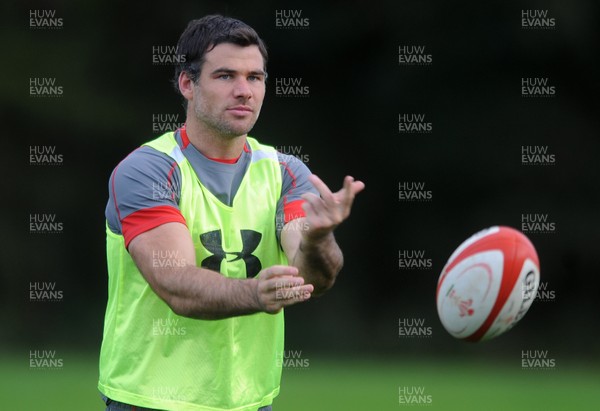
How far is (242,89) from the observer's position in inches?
149

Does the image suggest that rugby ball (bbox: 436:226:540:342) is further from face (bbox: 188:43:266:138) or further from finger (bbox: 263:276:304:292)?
face (bbox: 188:43:266:138)

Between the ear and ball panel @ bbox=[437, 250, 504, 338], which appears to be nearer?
ball panel @ bbox=[437, 250, 504, 338]

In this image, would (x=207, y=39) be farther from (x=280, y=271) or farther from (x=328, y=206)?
(x=280, y=271)

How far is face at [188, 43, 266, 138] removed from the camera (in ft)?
12.4

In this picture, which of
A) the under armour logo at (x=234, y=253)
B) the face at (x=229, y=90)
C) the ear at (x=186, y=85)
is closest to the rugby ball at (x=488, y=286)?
the under armour logo at (x=234, y=253)

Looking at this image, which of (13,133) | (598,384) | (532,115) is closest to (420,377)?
(598,384)

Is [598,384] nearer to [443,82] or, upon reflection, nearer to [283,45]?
[443,82]

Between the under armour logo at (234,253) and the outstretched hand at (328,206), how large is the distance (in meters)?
0.40

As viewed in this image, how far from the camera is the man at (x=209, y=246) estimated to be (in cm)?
336

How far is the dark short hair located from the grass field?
12.2 feet

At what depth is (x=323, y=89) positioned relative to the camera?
8438mm

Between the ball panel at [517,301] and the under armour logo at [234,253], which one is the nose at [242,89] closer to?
the under armour logo at [234,253]

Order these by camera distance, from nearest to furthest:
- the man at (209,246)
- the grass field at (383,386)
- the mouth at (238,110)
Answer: the man at (209,246) < the mouth at (238,110) < the grass field at (383,386)

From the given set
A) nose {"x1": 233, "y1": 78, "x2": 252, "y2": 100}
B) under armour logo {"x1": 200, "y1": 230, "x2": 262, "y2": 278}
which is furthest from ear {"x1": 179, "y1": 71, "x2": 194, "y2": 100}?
under armour logo {"x1": 200, "y1": 230, "x2": 262, "y2": 278}
